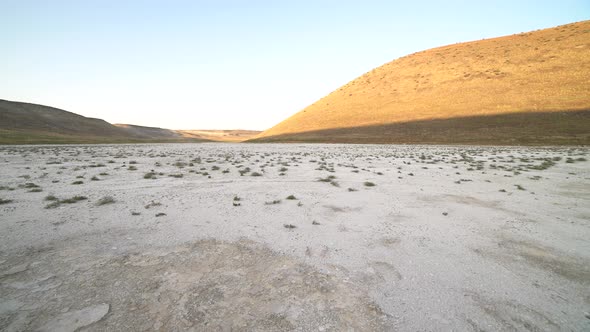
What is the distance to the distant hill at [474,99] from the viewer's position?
144ft

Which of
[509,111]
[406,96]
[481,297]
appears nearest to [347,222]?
[481,297]

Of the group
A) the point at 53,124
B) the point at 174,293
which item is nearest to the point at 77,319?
the point at 174,293

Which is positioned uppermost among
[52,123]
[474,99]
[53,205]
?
[474,99]

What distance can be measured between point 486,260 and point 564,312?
46.0 inches

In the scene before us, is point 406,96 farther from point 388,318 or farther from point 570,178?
point 388,318

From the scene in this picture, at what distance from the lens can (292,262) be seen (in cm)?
412

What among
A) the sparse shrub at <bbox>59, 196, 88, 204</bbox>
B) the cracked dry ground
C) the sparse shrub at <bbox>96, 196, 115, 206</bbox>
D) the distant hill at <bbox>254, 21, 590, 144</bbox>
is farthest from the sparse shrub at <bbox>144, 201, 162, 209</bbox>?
the distant hill at <bbox>254, 21, 590, 144</bbox>

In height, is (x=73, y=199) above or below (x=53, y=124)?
below

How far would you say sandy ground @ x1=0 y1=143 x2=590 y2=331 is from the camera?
9.62 ft

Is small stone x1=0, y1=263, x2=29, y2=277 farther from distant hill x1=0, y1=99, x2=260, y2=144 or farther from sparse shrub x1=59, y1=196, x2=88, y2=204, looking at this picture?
distant hill x1=0, y1=99, x2=260, y2=144

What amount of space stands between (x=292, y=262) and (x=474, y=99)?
63.9 metres

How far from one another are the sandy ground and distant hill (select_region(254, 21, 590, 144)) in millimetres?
42772

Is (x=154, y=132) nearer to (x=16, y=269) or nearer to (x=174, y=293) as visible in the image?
(x=16, y=269)

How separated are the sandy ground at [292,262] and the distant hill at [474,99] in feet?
140
